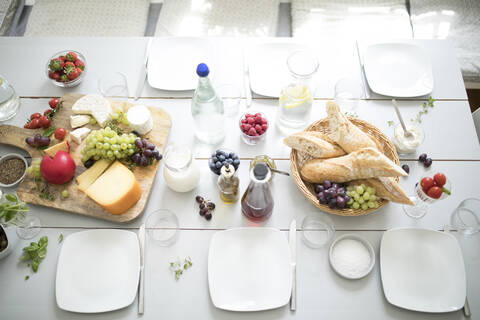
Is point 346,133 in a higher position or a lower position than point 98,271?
higher

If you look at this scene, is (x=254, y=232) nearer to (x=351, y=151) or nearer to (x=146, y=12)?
(x=351, y=151)

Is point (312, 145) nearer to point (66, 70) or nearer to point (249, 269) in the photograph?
Result: point (249, 269)

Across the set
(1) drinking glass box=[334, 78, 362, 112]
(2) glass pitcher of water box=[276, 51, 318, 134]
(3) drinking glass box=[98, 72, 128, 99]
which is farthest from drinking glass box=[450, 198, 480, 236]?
(3) drinking glass box=[98, 72, 128, 99]

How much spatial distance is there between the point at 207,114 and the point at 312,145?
424 millimetres

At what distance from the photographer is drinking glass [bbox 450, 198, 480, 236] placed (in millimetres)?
1229

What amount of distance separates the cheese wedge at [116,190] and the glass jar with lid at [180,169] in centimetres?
13

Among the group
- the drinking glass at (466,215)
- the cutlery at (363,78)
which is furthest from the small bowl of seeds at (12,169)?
the drinking glass at (466,215)

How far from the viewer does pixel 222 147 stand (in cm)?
140

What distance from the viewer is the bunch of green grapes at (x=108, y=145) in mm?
1252

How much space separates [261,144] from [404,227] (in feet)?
2.03

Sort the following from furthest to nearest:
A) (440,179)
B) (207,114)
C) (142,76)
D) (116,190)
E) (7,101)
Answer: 1. (142,76)
2. (7,101)
3. (207,114)
4. (116,190)
5. (440,179)

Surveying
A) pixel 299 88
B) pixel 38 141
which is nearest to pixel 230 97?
pixel 299 88

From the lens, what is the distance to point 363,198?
115 centimetres

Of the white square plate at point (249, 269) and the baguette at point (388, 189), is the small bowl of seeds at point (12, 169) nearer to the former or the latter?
the white square plate at point (249, 269)
